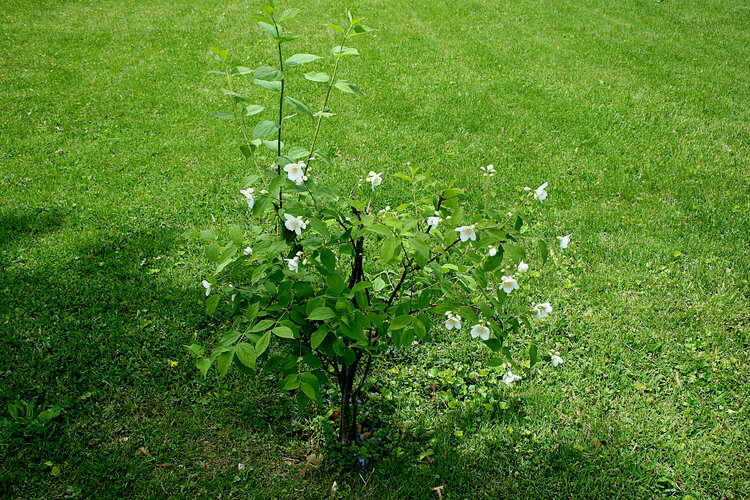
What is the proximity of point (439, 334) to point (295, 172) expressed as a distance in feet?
5.79

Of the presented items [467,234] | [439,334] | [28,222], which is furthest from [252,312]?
[28,222]

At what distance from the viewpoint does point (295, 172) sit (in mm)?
1796

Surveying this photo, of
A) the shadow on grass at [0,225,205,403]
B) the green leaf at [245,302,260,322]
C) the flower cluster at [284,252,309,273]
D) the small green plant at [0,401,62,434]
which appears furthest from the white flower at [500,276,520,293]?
the small green plant at [0,401,62,434]

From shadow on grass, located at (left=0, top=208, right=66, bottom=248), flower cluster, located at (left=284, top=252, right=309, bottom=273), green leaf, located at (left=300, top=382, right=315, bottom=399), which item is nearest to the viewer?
green leaf, located at (left=300, top=382, right=315, bottom=399)

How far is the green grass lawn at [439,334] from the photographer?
245 cm

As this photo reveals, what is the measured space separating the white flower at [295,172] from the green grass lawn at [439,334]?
146 cm

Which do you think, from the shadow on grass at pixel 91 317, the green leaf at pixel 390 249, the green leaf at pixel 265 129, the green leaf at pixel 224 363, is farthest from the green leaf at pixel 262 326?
the shadow on grass at pixel 91 317

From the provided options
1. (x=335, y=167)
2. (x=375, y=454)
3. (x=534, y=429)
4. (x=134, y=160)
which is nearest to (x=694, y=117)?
(x=335, y=167)

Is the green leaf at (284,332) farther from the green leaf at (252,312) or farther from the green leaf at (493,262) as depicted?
the green leaf at (493,262)

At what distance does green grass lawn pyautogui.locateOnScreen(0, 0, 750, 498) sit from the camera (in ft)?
8.04

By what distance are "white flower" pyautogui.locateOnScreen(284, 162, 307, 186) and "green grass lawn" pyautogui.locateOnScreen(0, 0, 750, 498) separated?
1456 millimetres

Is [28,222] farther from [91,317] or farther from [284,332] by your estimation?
[284,332]

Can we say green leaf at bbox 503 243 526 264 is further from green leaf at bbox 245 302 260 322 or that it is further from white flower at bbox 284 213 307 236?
green leaf at bbox 245 302 260 322

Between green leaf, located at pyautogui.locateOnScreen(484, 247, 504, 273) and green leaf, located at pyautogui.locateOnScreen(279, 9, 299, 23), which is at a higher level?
→ green leaf, located at pyautogui.locateOnScreen(279, 9, 299, 23)
